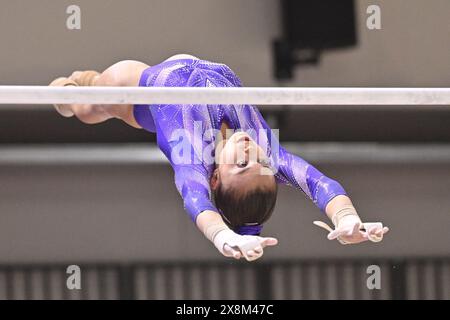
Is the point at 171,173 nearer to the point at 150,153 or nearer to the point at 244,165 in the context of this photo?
the point at 150,153

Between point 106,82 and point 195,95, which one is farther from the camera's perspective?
point 106,82

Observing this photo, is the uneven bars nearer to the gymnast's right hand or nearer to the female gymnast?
the female gymnast

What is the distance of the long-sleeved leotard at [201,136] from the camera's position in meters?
2.13

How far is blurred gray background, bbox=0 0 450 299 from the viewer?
9.02ft

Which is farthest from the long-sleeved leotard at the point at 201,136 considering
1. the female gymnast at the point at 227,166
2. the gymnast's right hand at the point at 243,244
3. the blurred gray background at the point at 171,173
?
the blurred gray background at the point at 171,173

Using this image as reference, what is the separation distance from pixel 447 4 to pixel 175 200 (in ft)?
3.44

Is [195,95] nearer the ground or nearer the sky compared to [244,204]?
nearer the sky

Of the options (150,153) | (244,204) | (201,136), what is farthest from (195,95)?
(150,153)

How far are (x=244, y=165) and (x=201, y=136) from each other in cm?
13

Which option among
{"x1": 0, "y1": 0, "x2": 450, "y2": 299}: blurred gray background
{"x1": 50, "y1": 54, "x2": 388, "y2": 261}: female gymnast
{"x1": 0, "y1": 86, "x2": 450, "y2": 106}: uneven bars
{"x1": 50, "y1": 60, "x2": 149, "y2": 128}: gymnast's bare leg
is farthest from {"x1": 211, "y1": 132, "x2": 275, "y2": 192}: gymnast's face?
{"x1": 0, "y1": 0, "x2": 450, "y2": 299}: blurred gray background

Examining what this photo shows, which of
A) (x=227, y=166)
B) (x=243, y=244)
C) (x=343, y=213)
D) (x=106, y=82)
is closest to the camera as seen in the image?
(x=243, y=244)

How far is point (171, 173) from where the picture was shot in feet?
9.38
